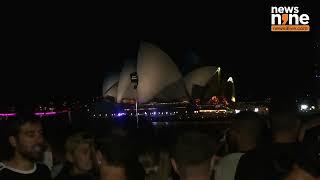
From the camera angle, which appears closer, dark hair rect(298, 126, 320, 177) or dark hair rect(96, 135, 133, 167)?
dark hair rect(298, 126, 320, 177)

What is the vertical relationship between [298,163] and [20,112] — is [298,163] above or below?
below

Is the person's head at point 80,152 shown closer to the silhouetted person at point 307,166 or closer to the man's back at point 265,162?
the man's back at point 265,162

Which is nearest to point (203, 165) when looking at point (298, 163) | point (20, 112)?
point (298, 163)

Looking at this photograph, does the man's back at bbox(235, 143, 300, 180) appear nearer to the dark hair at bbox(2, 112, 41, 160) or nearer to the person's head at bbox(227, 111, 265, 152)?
the person's head at bbox(227, 111, 265, 152)

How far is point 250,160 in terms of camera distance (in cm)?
454

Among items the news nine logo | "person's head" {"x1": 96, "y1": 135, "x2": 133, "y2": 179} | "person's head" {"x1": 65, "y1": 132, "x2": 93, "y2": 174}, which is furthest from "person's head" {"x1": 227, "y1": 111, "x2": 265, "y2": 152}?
the news nine logo

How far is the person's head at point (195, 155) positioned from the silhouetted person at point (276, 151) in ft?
3.52

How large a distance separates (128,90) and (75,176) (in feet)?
212

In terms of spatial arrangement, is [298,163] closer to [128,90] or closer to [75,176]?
[75,176]

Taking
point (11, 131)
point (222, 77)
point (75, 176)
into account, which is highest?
point (222, 77)

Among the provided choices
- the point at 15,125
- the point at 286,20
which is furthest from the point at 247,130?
the point at 286,20

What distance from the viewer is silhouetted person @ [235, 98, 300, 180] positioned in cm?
445

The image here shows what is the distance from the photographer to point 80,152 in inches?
189

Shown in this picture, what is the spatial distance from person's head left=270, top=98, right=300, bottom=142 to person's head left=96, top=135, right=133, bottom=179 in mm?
1541
